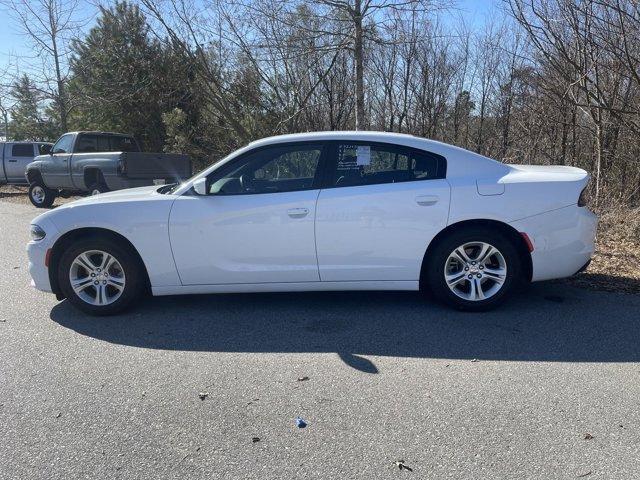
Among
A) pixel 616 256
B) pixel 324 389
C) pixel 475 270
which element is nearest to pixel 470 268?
pixel 475 270

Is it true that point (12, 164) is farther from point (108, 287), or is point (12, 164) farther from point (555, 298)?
point (555, 298)

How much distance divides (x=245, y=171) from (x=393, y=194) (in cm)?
138

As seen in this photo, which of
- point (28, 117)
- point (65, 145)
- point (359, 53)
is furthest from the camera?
point (28, 117)

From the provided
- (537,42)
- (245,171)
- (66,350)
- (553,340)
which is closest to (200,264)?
(245,171)

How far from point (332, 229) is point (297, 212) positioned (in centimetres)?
35

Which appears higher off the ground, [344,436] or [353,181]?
[353,181]

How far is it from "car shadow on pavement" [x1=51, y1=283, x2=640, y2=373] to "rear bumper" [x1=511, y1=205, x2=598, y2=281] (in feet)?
1.38

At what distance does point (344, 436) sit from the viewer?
9.53 ft

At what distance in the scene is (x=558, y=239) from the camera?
4660 mm

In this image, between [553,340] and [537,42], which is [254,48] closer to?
[537,42]

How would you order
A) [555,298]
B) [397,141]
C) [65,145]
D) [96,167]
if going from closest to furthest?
1. [397,141]
2. [555,298]
3. [96,167]
4. [65,145]

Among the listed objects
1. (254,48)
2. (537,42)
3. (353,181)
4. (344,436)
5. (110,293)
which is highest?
(254,48)

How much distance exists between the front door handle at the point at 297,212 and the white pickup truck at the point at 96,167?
7169mm

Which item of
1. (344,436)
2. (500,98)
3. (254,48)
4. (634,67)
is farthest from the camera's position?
(500,98)
